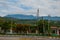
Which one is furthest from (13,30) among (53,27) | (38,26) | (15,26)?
(53,27)

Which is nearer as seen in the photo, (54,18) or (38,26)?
(38,26)

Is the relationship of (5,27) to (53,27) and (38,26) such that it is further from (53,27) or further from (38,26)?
(53,27)

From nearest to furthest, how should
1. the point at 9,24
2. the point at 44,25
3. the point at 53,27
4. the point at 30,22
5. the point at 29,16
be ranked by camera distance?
the point at 44,25 → the point at 9,24 → the point at 53,27 → the point at 30,22 → the point at 29,16

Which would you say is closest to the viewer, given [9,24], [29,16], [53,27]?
[9,24]

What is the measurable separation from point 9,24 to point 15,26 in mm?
1666

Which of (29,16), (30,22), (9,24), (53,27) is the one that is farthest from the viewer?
(29,16)

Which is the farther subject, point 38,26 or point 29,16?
point 29,16

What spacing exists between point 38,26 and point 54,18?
352 inches

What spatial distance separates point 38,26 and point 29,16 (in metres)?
15.1

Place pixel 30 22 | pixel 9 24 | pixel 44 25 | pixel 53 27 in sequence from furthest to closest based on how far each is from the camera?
pixel 30 22, pixel 53 27, pixel 9 24, pixel 44 25

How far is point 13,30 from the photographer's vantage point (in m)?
47.9

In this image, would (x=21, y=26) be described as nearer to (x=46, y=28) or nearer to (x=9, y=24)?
(x=9, y=24)

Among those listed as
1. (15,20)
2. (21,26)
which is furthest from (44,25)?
(15,20)

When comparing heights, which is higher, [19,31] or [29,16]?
[29,16]
